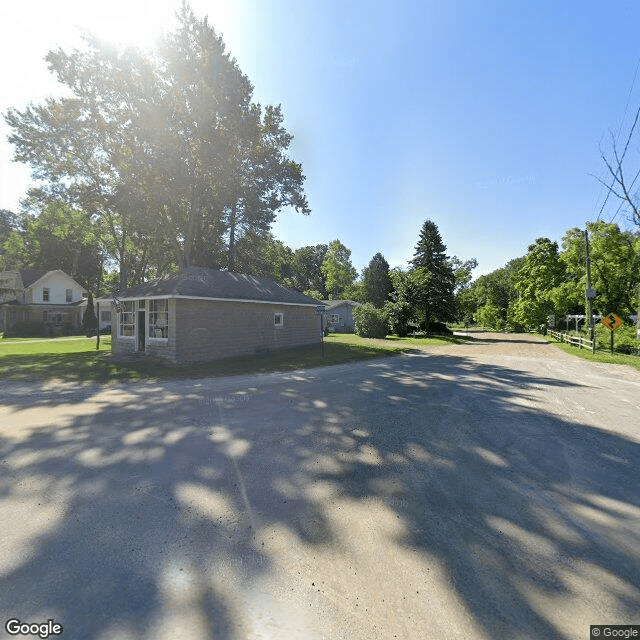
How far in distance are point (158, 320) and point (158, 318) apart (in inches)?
3.9

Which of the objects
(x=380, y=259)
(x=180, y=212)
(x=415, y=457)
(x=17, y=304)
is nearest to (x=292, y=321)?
(x=180, y=212)

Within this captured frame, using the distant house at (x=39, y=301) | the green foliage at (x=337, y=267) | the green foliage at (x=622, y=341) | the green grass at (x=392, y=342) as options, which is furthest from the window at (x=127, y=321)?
the green foliage at (x=337, y=267)

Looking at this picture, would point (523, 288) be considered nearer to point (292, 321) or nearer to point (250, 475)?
point (292, 321)

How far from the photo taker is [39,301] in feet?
126

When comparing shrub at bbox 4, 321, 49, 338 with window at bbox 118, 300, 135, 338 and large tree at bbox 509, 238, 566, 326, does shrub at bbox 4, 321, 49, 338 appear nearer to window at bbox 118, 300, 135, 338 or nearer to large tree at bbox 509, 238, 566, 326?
window at bbox 118, 300, 135, 338

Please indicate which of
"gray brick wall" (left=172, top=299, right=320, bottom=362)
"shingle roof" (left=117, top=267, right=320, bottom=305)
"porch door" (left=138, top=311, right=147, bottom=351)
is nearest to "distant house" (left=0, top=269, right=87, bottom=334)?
"porch door" (left=138, top=311, right=147, bottom=351)

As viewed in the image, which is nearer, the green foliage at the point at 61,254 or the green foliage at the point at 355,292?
the green foliage at the point at 61,254

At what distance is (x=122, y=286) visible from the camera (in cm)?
2734

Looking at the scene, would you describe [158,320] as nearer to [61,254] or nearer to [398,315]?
[398,315]

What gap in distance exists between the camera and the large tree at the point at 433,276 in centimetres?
3934

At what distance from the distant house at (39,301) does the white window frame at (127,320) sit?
77.8 feet

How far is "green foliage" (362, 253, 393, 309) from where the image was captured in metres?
46.4

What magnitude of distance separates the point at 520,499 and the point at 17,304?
48.6 meters

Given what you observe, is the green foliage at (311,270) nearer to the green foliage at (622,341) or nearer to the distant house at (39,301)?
the distant house at (39,301)
